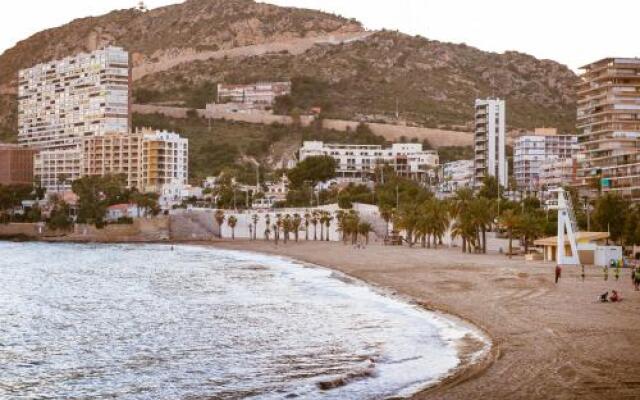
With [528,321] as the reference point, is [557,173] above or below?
above

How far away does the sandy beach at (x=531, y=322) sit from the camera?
79.5ft

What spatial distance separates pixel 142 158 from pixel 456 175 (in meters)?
58.4

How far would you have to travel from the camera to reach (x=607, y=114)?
12406cm

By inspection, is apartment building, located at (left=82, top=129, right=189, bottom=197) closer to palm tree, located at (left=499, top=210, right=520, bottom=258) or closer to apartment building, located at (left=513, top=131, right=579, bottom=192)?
apartment building, located at (left=513, top=131, right=579, bottom=192)

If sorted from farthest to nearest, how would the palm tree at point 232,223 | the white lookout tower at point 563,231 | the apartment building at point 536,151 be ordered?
the apartment building at point 536,151
the palm tree at point 232,223
the white lookout tower at point 563,231

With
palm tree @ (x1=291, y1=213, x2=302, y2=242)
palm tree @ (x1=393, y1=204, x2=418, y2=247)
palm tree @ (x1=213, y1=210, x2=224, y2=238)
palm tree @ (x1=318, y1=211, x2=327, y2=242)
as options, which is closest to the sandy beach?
palm tree @ (x1=393, y1=204, x2=418, y2=247)

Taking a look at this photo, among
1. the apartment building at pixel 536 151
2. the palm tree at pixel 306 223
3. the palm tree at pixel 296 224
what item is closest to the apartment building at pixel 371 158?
the apartment building at pixel 536 151

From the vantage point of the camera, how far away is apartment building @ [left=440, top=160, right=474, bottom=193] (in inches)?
6250

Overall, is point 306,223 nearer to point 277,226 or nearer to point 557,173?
point 277,226

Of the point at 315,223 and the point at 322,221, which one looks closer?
the point at 322,221

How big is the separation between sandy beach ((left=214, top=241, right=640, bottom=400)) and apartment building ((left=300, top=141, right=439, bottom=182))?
107 meters

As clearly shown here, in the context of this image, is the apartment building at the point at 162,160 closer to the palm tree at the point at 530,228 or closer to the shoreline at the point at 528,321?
the palm tree at the point at 530,228

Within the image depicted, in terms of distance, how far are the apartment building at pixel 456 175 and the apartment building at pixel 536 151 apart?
28.5 feet

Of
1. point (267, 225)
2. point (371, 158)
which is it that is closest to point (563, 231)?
point (267, 225)
